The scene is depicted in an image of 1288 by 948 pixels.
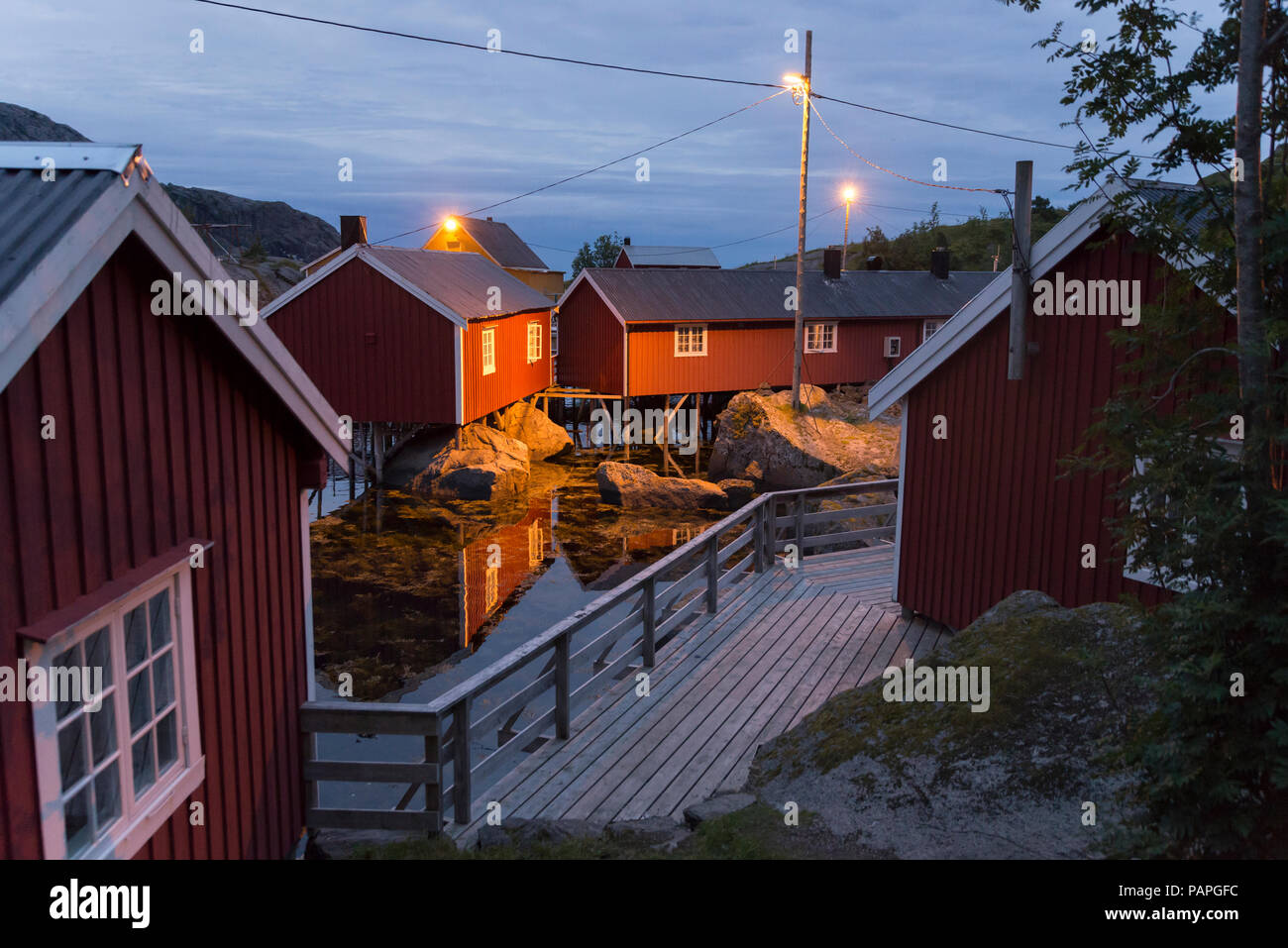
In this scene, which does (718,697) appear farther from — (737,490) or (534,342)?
(534,342)

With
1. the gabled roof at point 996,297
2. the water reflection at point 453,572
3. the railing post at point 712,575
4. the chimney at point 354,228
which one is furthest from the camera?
the chimney at point 354,228

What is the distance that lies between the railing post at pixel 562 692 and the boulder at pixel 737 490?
1935cm

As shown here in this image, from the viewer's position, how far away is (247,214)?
4670 inches

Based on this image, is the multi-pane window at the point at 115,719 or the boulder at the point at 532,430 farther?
the boulder at the point at 532,430

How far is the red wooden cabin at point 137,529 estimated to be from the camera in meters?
3.59

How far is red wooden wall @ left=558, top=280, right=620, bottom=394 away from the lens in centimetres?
3412

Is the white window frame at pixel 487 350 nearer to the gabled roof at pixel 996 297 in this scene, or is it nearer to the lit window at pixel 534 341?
the lit window at pixel 534 341

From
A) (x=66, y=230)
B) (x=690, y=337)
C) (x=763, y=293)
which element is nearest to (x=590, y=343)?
(x=690, y=337)

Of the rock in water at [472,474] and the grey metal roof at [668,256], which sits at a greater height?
the grey metal roof at [668,256]

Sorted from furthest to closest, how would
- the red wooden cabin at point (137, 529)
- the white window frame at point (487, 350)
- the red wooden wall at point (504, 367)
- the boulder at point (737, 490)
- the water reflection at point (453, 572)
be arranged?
1. the white window frame at point (487, 350)
2. the red wooden wall at point (504, 367)
3. the boulder at point (737, 490)
4. the water reflection at point (453, 572)
5. the red wooden cabin at point (137, 529)

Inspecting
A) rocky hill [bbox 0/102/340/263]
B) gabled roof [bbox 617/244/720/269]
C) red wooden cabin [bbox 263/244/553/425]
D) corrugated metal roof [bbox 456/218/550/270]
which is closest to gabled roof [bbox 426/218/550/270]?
corrugated metal roof [bbox 456/218/550/270]

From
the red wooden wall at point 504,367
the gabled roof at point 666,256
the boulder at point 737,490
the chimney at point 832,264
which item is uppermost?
the gabled roof at point 666,256

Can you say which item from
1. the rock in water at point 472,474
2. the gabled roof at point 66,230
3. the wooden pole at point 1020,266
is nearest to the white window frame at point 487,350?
the rock in water at point 472,474

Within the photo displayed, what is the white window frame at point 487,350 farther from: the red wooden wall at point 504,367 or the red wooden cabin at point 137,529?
the red wooden cabin at point 137,529
